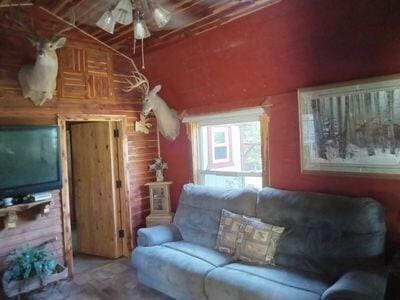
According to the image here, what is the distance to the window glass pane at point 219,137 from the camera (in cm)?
416

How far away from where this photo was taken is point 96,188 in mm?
4504

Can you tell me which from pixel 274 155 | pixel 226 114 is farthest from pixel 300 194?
pixel 226 114

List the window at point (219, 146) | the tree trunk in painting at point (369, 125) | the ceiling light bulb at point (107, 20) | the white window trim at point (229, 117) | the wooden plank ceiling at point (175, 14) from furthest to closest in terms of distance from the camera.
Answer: the window at point (219, 146) < the white window trim at point (229, 117) < the wooden plank ceiling at point (175, 14) < the tree trunk in painting at point (369, 125) < the ceiling light bulb at point (107, 20)

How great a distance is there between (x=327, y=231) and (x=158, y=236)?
178 centimetres

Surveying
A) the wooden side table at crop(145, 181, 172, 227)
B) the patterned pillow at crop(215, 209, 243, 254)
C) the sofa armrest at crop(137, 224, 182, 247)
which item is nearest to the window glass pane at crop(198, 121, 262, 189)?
the wooden side table at crop(145, 181, 172, 227)

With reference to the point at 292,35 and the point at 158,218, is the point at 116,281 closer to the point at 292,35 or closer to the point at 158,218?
the point at 158,218

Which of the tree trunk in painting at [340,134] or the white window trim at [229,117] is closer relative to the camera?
the tree trunk in painting at [340,134]

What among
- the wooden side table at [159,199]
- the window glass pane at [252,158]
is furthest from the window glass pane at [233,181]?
the wooden side table at [159,199]

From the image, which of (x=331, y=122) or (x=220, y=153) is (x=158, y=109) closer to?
(x=220, y=153)

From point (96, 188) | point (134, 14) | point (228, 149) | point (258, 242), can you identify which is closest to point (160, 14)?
point (134, 14)

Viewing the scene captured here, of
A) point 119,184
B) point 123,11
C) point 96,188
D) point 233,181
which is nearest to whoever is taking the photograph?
point 123,11

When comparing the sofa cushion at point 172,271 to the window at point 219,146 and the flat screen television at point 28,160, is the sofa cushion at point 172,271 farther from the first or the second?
the window at point 219,146

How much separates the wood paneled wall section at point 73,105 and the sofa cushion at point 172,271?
3.81 ft

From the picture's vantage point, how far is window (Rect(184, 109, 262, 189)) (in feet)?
12.3
